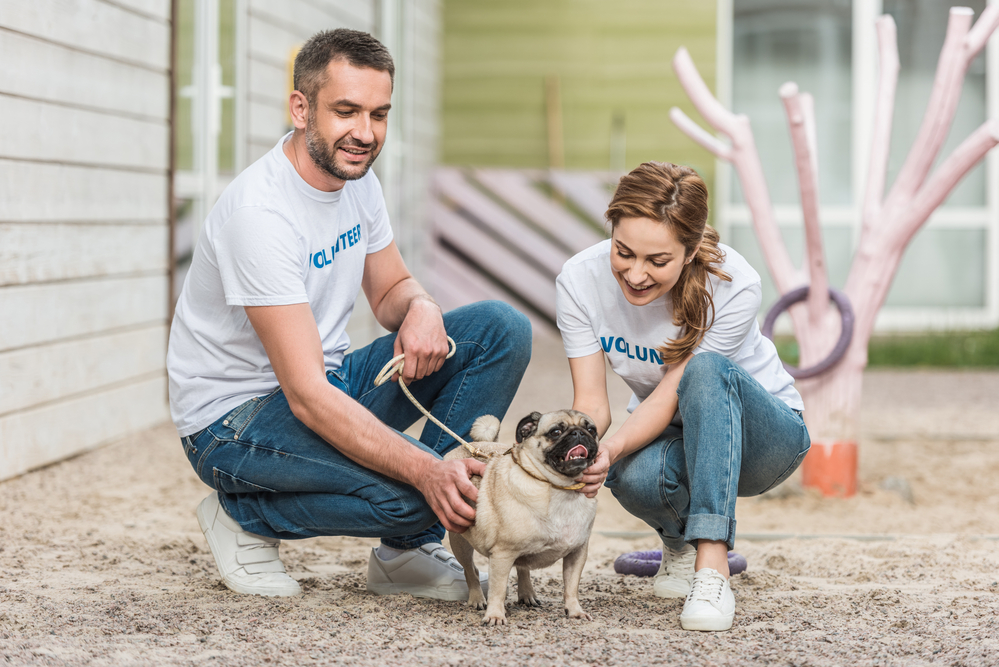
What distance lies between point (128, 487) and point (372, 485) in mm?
1801

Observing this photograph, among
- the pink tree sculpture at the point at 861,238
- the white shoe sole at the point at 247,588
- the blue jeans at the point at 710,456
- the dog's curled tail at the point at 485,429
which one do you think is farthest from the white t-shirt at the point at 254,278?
the pink tree sculpture at the point at 861,238

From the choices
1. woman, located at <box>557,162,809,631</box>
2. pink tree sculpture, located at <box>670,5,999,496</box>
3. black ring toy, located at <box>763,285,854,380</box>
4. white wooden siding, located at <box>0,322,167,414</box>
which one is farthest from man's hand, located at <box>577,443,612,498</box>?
white wooden siding, located at <box>0,322,167,414</box>

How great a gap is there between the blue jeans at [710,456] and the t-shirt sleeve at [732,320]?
0.29 feet

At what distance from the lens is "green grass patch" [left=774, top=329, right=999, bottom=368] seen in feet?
25.4

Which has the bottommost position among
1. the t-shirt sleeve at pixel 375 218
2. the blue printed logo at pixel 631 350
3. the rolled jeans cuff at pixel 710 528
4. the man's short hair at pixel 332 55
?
the rolled jeans cuff at pixel 710 528

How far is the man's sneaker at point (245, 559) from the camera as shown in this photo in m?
2.57

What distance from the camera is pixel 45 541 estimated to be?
3055 mm

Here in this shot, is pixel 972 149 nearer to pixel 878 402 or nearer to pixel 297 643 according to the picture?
pixel 878 402

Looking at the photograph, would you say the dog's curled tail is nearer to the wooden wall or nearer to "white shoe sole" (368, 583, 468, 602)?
"white shoe sole" (368, 583, 468, 602)

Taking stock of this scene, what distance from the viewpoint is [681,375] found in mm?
2539

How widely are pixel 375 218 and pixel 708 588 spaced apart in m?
1.33

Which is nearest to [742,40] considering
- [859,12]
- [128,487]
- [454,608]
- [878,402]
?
[859,12]

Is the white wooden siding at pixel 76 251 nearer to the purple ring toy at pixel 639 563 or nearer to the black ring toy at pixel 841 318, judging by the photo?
the purple ring toy at pixel 639 563

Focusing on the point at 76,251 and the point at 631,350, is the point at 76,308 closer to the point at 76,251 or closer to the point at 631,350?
the point at 76,251
